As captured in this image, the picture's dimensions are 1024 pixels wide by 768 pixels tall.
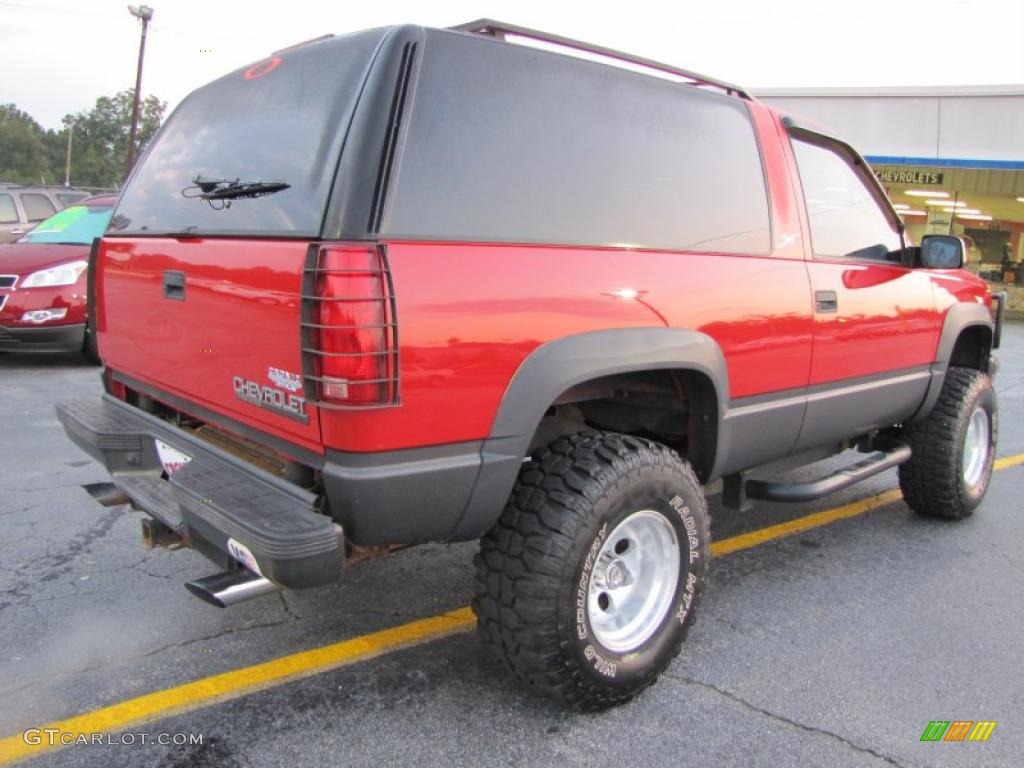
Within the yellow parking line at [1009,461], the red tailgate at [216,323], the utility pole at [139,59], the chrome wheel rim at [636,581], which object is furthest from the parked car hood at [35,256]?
the utility pole at [139,59]

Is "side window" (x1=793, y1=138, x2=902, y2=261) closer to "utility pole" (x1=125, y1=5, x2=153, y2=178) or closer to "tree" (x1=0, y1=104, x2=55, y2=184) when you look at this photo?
"utility pole" (x1=125, y1=5, x2=153, y2=178)

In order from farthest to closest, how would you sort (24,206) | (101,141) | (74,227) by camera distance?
(101,141) → (24,206) → (74,227)

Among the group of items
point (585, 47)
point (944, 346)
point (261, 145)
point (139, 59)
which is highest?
point (139, 59)

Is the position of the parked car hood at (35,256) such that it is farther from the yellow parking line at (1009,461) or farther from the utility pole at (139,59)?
the utility pole at (139,59)

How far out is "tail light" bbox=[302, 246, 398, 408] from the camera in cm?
201

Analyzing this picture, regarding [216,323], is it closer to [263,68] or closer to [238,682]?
[263,68]

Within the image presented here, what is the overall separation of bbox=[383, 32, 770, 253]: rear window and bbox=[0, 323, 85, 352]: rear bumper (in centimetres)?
705

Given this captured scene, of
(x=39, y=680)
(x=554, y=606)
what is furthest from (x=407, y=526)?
(x=39, y=680)

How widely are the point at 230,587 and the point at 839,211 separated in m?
3.03

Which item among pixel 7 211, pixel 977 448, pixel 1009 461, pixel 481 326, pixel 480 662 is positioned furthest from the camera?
pixel 7 211

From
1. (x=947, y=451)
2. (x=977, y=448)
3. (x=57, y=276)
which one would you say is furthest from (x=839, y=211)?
(x=57, y=276)

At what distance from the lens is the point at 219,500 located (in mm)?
2258

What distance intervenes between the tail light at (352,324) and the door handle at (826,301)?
200 cm

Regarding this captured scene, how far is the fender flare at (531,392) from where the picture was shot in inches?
89.4
